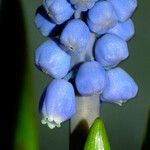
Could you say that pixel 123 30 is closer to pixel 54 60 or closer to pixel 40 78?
pixel 54 60

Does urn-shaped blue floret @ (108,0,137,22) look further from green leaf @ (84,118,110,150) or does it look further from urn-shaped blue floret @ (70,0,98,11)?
green leaf @ (84,118,110,150)

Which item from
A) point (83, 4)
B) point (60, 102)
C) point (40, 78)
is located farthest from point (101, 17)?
point (40, 78)

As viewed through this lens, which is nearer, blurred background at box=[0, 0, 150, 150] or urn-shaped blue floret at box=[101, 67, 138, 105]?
urn-shaped blue floret at box=[101, 67, 138, 105]

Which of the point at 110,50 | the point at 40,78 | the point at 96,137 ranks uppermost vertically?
the point at 110,50

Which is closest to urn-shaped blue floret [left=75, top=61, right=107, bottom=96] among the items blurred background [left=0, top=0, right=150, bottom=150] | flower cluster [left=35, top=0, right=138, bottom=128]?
flower cluster [left=35, top=0, right=138, bottom=128]

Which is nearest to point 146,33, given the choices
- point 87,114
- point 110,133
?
point 110,133

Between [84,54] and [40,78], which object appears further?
[40,78]
